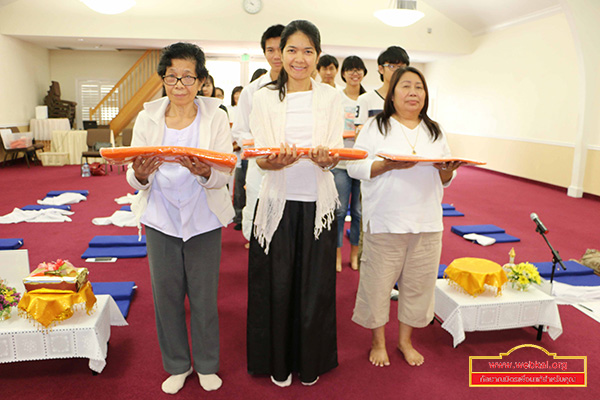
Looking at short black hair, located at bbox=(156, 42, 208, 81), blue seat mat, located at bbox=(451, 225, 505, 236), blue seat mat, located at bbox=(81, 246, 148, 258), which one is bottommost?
blue seat mat, located at bbox=(81, 246, 148, 258)

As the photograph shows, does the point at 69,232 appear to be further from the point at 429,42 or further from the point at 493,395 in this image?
the point at 429,42

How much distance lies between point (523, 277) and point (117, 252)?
342 centimetres

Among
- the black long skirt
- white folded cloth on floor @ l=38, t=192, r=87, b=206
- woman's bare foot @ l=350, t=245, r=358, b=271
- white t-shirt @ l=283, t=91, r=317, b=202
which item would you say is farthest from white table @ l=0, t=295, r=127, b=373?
white folded cloth on floor @ l=38, t=192, r=87, b=206

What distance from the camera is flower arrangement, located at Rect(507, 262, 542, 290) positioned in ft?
9.12

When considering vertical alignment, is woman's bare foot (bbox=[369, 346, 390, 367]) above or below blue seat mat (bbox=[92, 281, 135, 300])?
below

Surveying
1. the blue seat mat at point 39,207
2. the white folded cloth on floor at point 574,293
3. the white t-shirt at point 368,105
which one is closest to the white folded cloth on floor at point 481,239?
the white folded cloth on floor at point 574,293

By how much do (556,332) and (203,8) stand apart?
33.9 feet

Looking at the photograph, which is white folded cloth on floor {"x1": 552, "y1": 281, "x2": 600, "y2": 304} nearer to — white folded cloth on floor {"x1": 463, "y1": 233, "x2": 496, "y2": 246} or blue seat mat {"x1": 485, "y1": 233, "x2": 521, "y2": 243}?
white folded cloth on floor {"x1": 463, "y1": 233, "x2": 496, "y2": 246}

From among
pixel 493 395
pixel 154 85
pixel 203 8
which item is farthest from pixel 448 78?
pixel 493 395

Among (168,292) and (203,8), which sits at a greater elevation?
(203,8)

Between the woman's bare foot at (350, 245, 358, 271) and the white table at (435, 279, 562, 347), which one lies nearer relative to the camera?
the white table at (435, 279, 562, 347)

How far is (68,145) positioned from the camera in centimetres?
1093

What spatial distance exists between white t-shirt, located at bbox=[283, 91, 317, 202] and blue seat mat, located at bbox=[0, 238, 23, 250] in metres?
3.56

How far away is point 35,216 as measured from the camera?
552 cm
